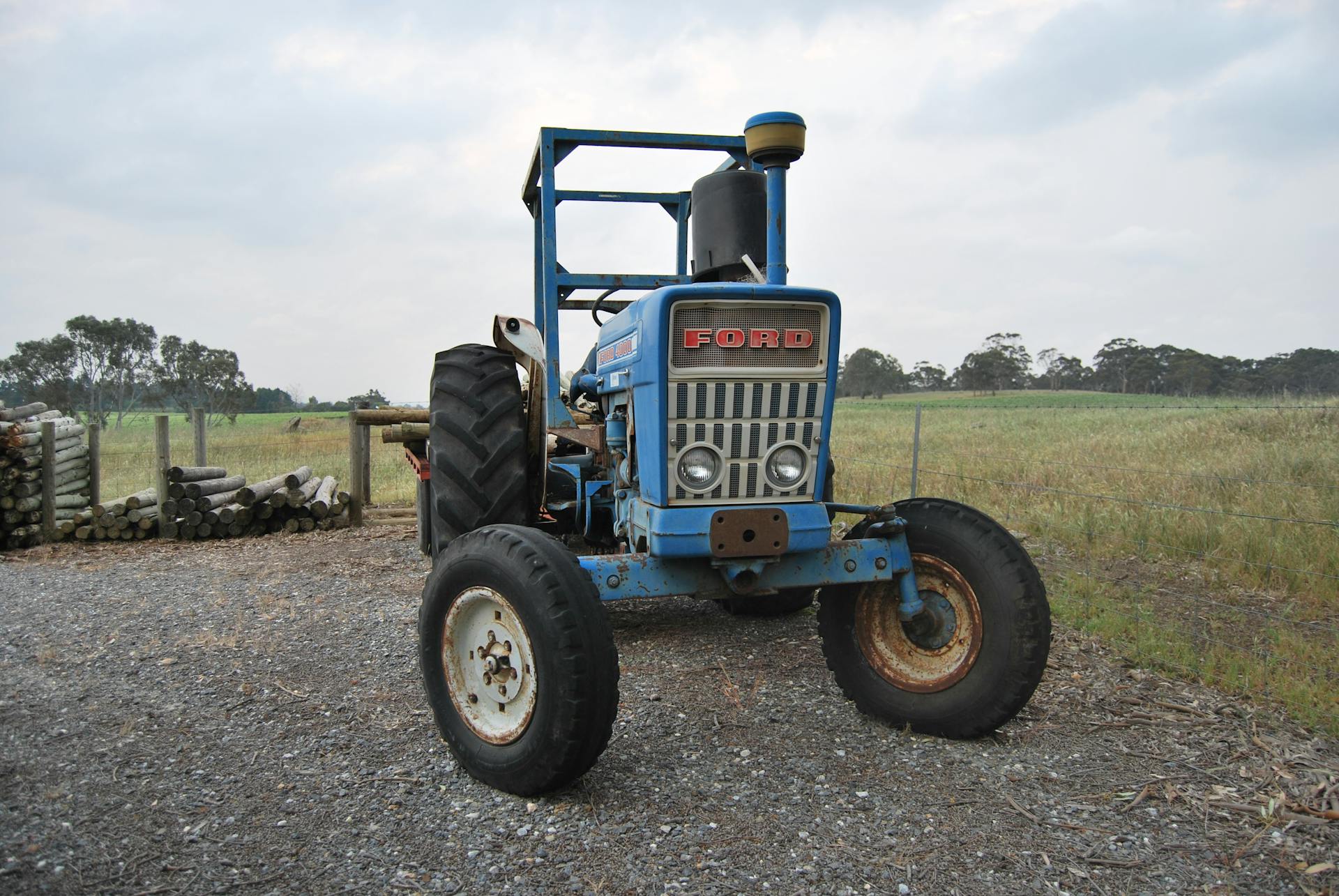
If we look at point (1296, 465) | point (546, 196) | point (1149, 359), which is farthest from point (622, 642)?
point (1149, 359)

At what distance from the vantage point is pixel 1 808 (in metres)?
2.82

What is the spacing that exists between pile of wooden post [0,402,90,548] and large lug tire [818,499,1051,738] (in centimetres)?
816

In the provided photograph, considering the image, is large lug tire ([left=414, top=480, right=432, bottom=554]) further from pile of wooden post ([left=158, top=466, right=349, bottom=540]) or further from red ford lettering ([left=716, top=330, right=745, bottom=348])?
red ford lettering ([left=716, top=330, right=745, bottom=348])

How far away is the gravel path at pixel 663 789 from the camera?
8.24ft

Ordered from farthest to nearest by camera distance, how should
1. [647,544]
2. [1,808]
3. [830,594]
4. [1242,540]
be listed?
[1242,540] → [830,594] → [647,544] → [1,808]

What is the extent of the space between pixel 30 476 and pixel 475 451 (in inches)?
261

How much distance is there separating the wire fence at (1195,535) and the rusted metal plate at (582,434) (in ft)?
9.43

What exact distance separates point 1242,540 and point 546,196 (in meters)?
5.18

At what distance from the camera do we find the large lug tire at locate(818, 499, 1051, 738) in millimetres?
3303

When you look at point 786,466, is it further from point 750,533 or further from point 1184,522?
point 1184,522

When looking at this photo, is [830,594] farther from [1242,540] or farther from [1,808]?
[1242,540]

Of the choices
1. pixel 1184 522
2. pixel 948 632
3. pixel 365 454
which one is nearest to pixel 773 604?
pixel 948 632

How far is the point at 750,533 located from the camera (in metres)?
3.24

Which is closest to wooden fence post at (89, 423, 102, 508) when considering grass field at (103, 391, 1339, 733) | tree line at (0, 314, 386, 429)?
grass field at (103, 391, 1339, 733)
